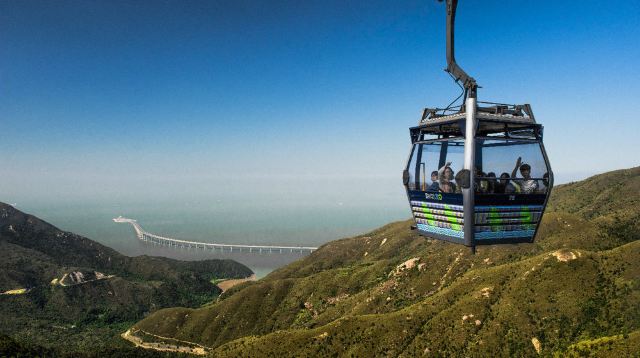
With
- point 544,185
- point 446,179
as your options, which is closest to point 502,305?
point 544,185

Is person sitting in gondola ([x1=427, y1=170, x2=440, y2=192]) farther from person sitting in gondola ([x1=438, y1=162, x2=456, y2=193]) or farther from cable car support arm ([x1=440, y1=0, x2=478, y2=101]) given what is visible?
cable car support arm ([x1=440, y1=0, x2=478, y2=101])

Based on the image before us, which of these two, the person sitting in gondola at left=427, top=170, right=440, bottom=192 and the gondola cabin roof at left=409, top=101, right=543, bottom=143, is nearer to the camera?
the gondola cabin roof at left=409, top=101, right=543, bottom=143

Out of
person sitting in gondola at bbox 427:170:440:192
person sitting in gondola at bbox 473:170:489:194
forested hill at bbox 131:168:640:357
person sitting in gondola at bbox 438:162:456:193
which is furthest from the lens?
forested hill at bbox 131:168:640:357

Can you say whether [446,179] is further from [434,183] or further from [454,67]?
[454,67]

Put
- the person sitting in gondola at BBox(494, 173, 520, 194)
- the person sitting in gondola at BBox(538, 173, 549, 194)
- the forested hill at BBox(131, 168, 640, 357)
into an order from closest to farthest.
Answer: the person sitting in gondola at BBox(494, 173, 520, 194) → the person sitting in gondola at BBox(538, 173, 549, 194) → the forested hill at BBox(131, 168, 640, 357)

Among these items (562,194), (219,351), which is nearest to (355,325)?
(219,351)

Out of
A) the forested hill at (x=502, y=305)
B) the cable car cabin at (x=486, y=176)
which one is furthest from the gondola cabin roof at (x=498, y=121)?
the forested hill at (x=502, y=305)

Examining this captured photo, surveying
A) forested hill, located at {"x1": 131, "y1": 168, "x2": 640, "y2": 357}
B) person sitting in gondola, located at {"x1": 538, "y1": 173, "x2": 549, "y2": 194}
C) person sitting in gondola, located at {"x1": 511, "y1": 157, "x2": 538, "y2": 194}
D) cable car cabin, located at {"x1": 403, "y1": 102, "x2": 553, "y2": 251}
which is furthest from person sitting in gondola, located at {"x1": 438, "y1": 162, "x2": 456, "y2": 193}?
forested hill, located at {"x1": 131, "y1": 168, "x2": 640, "y2": 357}
